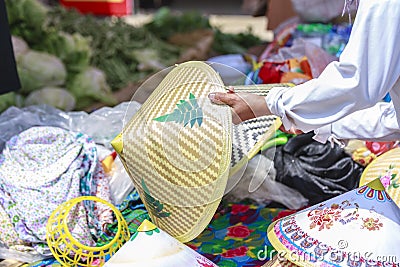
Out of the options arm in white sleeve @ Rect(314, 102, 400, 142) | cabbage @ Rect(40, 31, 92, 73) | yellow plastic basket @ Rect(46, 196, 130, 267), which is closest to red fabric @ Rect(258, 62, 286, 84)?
arm in white sleeve @ Rect(314, 102, 400, 142)

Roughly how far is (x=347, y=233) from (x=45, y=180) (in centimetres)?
112

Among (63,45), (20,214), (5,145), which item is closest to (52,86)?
(63,45)

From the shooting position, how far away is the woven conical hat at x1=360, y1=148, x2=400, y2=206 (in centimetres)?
149

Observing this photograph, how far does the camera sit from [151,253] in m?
1.42

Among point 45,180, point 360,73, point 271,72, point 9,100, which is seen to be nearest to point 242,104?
point 360,73

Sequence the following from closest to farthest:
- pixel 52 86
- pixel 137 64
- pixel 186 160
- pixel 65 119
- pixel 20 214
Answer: pixel 186 160 < pixel 20 214 < pixel 65 119 < pixel 52 86 < pixel 137 64

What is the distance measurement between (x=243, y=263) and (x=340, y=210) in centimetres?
61

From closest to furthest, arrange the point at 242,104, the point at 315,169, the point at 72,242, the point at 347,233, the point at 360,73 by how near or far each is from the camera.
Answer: the point at 360,73
the point at 347,233
the point at 242,104
the point at 72,242
the point at 315,169

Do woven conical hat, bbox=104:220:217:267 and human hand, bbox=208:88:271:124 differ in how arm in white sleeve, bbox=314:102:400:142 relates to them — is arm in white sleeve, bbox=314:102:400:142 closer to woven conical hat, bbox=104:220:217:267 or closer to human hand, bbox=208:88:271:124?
human hand, bbox=208:88:271:124

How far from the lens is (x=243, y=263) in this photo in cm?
193

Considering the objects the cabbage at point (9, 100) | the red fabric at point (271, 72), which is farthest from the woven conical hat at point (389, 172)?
the cabbage at point (9, 100)

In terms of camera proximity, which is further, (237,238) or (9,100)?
(9,100)

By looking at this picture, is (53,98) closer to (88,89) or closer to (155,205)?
(88,89)

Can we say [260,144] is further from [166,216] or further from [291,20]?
[291,20]
